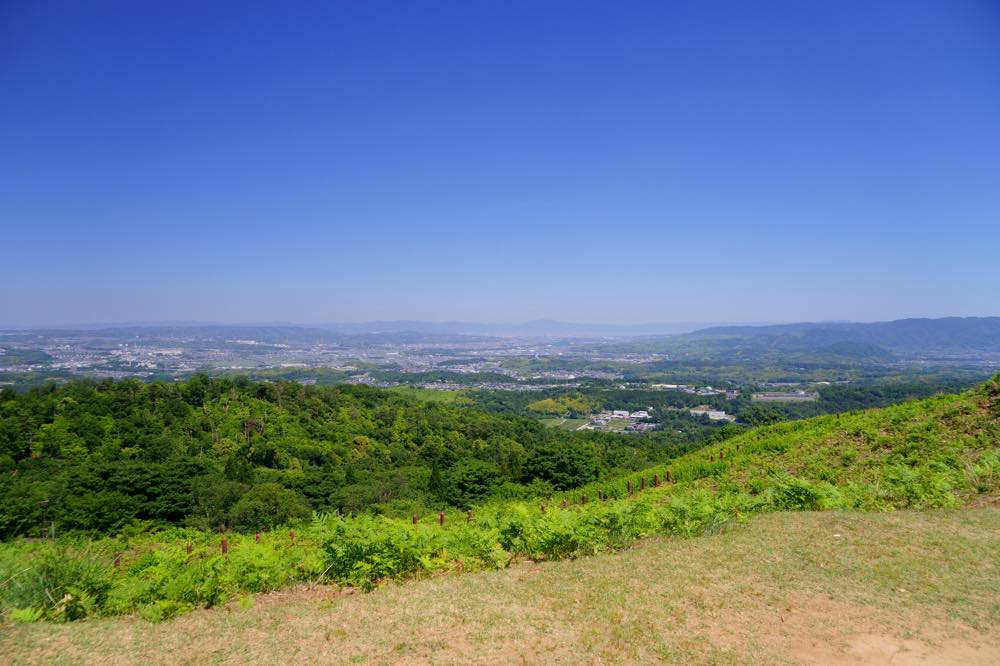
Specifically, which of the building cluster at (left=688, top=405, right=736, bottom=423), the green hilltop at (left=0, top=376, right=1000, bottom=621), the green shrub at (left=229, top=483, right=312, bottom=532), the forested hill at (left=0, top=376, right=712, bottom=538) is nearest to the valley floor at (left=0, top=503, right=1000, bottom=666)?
the green hilltop at (left=0, top=376, right=1000, bottom=621)

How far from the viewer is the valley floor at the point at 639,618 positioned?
4.76m

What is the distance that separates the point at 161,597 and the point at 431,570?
12.2ft

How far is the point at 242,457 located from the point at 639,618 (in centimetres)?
4266

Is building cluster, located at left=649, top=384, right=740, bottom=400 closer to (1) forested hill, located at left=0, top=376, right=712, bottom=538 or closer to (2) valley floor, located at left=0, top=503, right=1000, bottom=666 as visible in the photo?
(1) forested hill, located at left=0, top=376, right=712, bottom=538

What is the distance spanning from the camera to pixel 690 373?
160 meters

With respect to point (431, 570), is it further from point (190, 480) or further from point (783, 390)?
point (783, 390)

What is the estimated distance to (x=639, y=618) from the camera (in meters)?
5.38

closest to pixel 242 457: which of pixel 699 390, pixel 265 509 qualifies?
pixel 265 509

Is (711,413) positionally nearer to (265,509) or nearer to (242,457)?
(242,457)

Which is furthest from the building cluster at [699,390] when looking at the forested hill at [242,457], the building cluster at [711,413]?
the forested hill at [242,457]

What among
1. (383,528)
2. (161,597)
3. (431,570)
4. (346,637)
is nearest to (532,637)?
(346,637)

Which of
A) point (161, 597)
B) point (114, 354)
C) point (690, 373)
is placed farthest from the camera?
point (690, 373)

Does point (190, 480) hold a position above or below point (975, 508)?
below

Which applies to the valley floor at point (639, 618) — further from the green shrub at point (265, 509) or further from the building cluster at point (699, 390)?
the building cluster at point (699, 390)
